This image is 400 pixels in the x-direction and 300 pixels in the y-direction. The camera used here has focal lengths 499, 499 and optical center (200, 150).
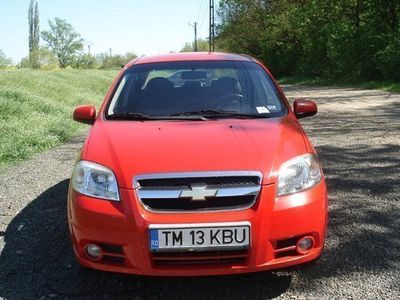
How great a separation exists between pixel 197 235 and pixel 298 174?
2.51ft

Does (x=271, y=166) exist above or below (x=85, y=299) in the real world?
above

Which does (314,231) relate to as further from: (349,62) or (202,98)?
(349,62)

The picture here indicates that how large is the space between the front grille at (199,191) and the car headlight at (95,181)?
167 millimetres

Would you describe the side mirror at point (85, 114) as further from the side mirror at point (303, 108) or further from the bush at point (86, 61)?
the bush at point (86, 61)

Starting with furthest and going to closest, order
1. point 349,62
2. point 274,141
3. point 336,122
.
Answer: point 349,62 → point 336,122 → point 274,141

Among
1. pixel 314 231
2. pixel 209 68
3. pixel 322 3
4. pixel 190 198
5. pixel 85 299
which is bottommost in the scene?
pixel 85 299

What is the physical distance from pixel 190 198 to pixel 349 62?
2491 cm

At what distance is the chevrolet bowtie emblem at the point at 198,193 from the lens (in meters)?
2.83

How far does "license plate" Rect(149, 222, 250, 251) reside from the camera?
2.75 m

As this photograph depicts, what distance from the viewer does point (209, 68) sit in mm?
4484

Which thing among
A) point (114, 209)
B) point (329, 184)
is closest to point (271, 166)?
point (114, 209)

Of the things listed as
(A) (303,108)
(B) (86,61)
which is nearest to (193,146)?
(A) (303,108)

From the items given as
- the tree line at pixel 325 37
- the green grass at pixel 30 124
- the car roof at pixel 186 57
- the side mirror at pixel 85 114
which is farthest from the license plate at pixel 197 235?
the tree line at pixel 325 37

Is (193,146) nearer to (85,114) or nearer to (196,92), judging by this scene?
(196,92)
